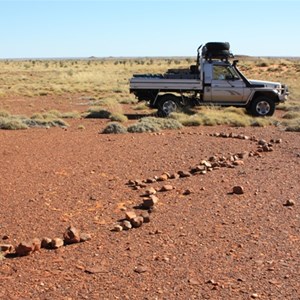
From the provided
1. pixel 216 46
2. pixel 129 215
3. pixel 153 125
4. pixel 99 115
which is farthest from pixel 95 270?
pixel 99 115

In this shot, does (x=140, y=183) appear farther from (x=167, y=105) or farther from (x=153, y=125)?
(x=167, y=105)

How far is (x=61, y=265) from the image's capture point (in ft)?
17.4

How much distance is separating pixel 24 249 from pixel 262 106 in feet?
48.1

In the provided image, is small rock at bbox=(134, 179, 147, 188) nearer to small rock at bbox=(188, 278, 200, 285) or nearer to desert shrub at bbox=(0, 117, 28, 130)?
small rock at bbox=(188, 278, 200, 285)

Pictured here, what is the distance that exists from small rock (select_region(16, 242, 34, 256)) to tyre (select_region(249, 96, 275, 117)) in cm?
1440

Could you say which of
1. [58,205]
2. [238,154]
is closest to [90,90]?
[238,154]

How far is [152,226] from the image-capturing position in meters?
6.59

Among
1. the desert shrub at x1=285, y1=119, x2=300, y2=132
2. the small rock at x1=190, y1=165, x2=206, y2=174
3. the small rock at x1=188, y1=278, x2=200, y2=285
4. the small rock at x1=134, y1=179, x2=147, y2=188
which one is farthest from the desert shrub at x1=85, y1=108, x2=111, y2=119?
the small rock at x1=188, y1=278, x2=200, y2=285

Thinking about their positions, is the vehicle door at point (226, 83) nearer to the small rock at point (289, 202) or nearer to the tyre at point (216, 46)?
the tyre at point (216, 46)

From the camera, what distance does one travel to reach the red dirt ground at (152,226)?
4863mm

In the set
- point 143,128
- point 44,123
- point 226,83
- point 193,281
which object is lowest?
point 44,123

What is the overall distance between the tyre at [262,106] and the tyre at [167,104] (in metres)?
2.80

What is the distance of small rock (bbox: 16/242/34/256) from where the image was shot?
553 cm

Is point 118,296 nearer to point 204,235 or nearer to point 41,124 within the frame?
point 204,235
